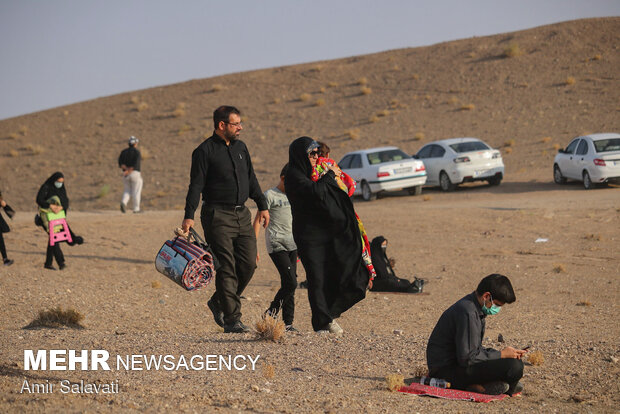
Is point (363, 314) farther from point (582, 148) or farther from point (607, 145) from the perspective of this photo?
point (582, 148)

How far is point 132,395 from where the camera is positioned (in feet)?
19.2

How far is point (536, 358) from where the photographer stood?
7156 mm

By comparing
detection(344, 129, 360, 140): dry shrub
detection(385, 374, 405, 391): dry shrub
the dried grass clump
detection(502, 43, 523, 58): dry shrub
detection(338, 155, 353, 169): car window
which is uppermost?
detection(502, 43, 523, 58): dry shrub

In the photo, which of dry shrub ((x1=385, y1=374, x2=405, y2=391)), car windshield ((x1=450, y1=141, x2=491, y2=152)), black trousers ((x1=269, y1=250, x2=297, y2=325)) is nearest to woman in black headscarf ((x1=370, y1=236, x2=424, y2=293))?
black trousers ((x1=269, y1=250, x2=297, y2=325))

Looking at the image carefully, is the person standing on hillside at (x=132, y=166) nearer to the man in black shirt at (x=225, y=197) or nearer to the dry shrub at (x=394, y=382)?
the man in black shirt at (x=225, y=197)

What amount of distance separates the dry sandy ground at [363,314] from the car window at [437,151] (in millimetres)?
2459

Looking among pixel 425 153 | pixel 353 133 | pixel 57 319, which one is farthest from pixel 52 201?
pixel 353 133

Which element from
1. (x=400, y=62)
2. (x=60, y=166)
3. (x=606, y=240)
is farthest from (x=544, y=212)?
(x=400, y=62)

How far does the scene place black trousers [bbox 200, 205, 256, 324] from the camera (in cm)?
792

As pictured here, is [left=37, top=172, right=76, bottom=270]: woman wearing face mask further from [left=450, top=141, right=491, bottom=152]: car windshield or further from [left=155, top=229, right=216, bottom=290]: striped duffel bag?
[left=450, top=141, right=491, bottom=152]: car windshield

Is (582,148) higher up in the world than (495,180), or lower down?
higher up

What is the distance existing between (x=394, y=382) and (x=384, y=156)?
64.0 feet

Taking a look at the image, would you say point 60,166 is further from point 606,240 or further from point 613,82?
point 606,240

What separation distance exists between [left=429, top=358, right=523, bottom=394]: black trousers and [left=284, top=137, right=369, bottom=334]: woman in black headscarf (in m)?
1.65
